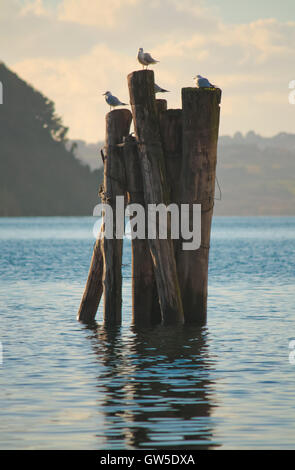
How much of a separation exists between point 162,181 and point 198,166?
0.79 metres

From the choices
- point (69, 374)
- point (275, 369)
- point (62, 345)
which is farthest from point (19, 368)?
point (275, 369)

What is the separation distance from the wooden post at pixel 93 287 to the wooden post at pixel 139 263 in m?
1.06

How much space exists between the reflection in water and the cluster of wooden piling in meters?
0.70

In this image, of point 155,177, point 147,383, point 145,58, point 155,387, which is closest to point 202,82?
point 145,58

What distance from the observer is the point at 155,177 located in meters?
17.6

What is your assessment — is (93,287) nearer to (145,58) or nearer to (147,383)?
(145,58)

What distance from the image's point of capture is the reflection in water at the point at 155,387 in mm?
10656

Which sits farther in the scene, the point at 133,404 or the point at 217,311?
the point at 217,311

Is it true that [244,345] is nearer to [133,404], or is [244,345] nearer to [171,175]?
[171,175]

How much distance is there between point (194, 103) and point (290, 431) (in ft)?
27.6

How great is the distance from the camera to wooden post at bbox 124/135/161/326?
18156 mm
